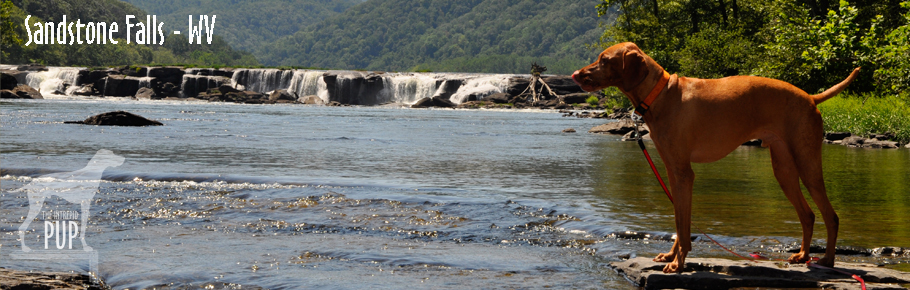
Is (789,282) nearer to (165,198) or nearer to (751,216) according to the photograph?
(751,216)

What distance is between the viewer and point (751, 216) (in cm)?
922

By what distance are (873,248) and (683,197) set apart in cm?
265

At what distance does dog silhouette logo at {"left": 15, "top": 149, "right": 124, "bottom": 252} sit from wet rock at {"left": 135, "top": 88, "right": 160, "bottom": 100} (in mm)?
69902

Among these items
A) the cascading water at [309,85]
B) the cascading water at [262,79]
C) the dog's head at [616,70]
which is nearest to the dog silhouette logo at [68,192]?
the dog's head at [616,70]

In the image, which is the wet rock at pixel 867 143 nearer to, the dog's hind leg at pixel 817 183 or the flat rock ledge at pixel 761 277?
the dog's hind leg at pixel 817 183

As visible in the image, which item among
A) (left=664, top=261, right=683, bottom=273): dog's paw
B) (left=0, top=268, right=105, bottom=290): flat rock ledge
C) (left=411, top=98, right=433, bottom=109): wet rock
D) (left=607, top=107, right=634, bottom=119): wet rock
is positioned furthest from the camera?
(left=411, top=98, right=433, bottom=109): wet rock

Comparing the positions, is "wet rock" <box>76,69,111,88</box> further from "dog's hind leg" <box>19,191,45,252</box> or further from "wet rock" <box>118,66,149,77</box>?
"dog's hind leg" <box>19,191,45,252</box>

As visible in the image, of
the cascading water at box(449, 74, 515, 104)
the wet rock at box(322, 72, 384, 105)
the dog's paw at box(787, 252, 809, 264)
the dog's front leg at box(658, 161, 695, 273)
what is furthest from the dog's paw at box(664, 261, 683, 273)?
the wet rock at box(322, 72, 384, 105)

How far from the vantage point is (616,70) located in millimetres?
5574

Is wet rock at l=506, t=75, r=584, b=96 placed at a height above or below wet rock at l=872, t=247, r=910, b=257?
above

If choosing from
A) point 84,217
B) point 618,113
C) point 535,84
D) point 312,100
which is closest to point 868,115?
point 618,113

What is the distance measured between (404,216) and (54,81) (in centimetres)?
A: 8482

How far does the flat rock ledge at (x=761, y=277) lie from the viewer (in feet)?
17.2

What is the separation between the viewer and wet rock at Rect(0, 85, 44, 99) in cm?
6788
